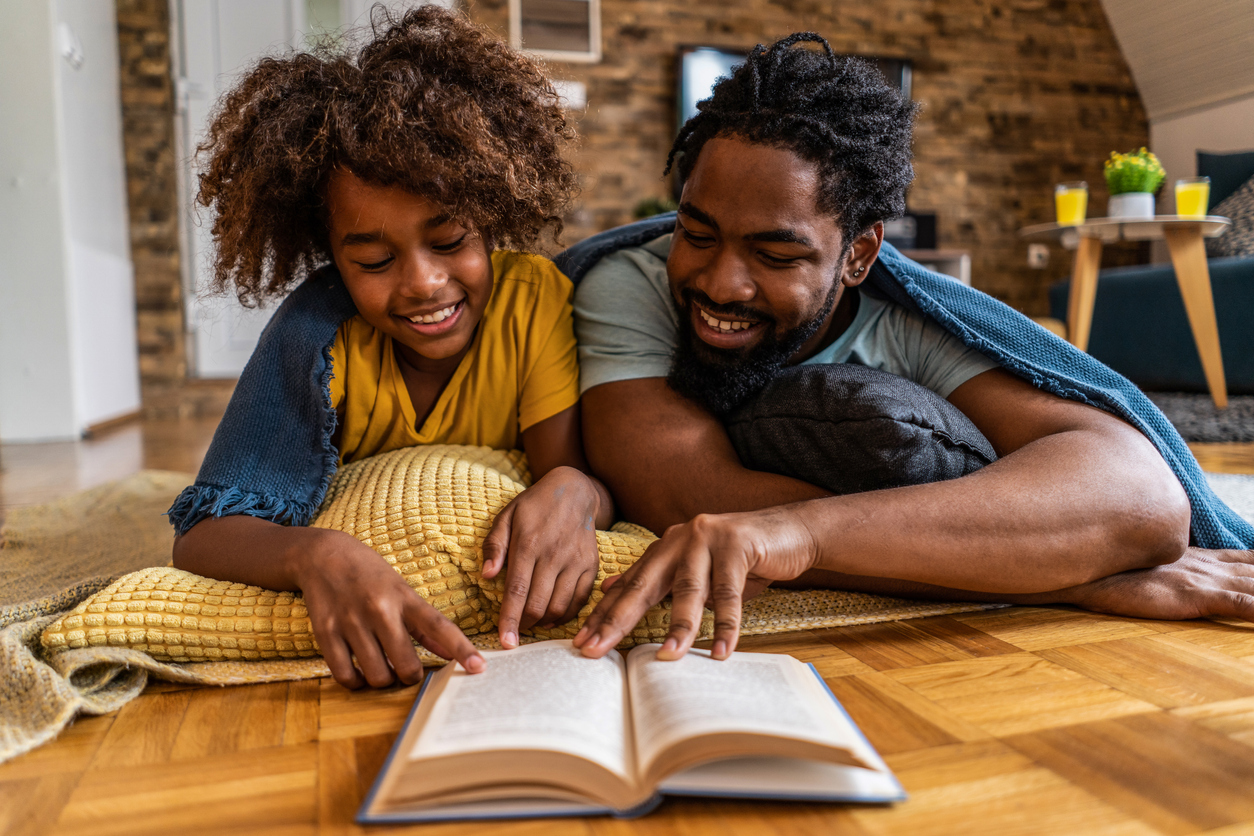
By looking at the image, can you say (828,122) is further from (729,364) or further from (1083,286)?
(1083,286)

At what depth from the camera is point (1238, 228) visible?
311cm

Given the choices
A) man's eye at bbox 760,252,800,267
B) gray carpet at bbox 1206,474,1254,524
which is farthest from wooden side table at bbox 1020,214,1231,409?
man's eye at bbox 760,252,800,267

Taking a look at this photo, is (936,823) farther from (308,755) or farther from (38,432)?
(38,432)

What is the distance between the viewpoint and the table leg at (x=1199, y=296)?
2.73 metres

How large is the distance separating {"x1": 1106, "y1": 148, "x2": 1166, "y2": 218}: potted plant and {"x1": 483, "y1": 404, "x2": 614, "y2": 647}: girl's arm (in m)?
2.60

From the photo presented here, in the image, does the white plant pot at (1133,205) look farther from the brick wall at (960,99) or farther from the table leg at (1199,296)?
the brick wall at (960,99)

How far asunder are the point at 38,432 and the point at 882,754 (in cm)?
334

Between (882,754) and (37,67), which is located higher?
(37,67)

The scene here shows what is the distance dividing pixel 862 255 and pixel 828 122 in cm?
17

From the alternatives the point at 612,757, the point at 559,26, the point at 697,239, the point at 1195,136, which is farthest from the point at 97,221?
the point at 1195,136

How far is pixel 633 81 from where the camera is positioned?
443 cm

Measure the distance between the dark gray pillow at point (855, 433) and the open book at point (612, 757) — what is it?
391mm

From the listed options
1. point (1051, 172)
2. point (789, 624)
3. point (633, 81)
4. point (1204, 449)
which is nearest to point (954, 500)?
point (789, 624)

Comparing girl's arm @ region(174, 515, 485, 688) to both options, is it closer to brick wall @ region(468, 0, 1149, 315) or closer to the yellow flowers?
the yellow flowers
